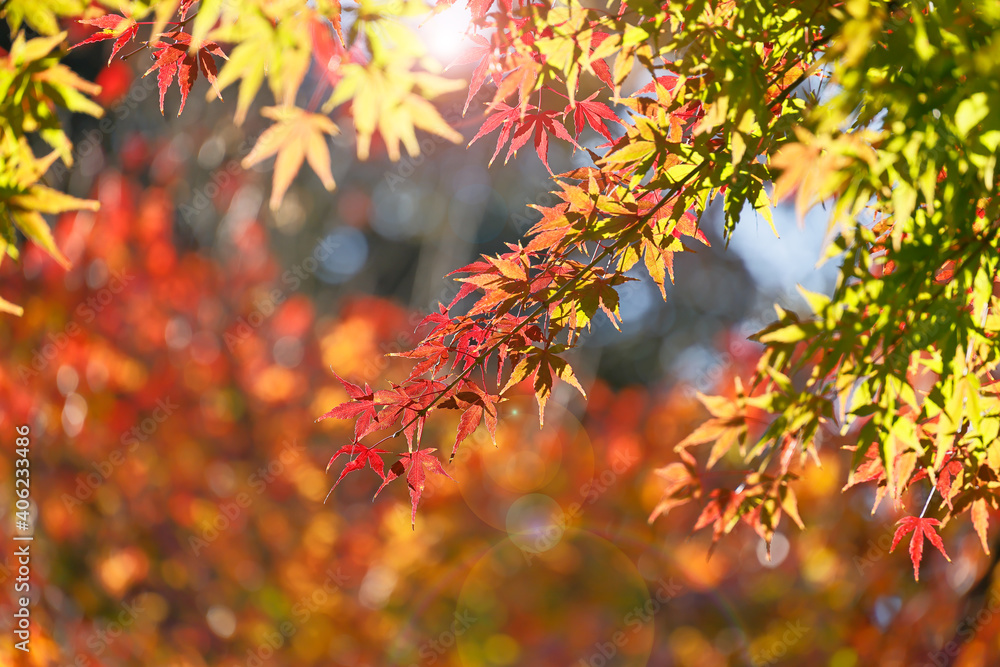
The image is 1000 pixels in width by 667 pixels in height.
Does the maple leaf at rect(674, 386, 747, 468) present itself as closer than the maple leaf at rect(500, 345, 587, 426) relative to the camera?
No

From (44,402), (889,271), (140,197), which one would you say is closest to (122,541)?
(44,402)

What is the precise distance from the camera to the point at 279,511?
6848mm

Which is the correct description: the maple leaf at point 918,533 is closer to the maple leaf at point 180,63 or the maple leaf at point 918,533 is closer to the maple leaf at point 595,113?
the maple leaf at point 595,113

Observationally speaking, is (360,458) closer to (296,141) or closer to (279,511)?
(296,141)

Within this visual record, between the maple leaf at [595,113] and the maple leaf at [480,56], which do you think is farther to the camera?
the maple leaf at [595,113]

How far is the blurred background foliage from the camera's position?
5648 mm

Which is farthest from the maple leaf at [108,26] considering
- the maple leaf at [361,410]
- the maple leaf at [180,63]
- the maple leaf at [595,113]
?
the maple leaf at [595,113]

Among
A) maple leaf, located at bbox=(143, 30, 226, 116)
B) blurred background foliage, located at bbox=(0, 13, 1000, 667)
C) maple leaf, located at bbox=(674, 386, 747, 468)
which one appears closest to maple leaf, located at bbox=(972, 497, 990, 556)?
maple leaf, located at bbox=(674, 386, 747, 468)

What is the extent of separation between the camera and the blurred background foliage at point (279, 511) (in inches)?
222

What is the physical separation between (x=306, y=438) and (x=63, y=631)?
274cm

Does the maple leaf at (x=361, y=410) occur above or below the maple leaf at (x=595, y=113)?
below

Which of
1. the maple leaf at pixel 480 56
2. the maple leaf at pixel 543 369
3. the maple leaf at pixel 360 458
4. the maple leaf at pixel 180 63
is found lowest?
the maple leaf at pixel 360 458

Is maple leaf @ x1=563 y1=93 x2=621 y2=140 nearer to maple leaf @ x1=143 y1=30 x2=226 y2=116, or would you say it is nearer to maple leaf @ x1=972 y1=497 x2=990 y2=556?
maple leaf @ x1=143 y1=30 x2=226 y2=116

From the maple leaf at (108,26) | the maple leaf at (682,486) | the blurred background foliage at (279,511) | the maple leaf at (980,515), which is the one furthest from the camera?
the blurred background foliage at (279,511)
